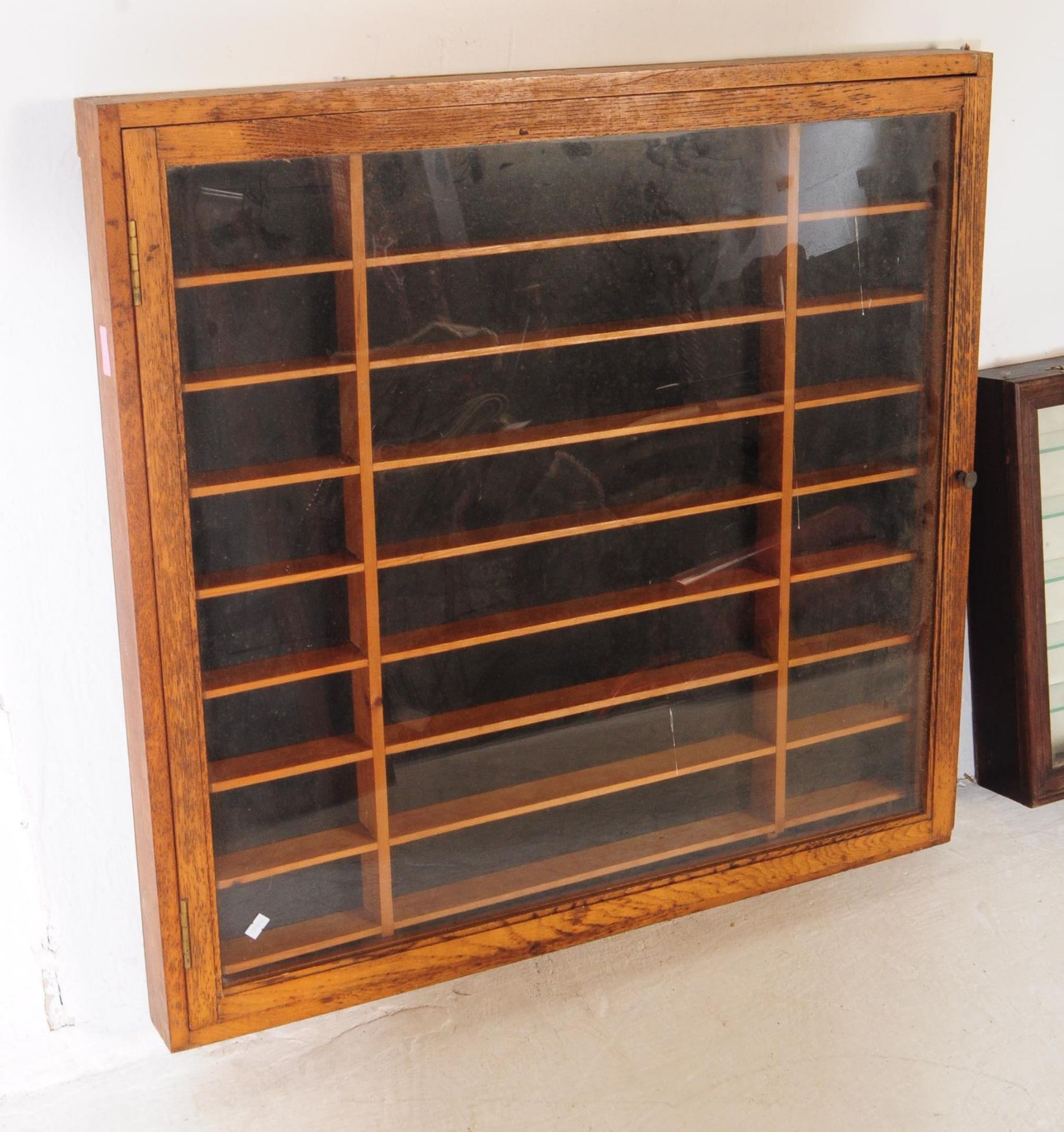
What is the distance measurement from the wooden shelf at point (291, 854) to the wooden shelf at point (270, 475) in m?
0.52

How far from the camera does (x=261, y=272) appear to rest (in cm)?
173

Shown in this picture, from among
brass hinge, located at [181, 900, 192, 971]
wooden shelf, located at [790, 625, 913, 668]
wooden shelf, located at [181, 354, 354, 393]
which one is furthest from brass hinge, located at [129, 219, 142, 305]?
wooden shelf, located at [790, 625, 913, 668]

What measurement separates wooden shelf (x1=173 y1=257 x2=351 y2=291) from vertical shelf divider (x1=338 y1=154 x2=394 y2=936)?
0.03 m

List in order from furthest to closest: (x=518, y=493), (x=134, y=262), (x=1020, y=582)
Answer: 1. (x=1020, y=582)
2. (x=518, y=493)
3. (x=134, y=262)

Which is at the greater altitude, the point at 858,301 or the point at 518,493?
the point at 858,301

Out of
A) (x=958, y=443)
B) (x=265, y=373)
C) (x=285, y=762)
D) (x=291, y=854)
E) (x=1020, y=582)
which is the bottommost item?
(x=291, y=854)

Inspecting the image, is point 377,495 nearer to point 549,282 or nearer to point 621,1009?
point 549,282

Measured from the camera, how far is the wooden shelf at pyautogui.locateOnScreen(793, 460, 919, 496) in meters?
2.16

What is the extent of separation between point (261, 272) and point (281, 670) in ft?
1.72

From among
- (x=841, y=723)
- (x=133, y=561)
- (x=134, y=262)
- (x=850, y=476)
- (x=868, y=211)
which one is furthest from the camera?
(x=841, y=723)

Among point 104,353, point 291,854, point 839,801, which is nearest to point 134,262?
point 104,353

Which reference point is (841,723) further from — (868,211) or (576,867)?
(868,211)

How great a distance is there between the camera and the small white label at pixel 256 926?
198 cm

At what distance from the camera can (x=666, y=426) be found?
2031 millimetres
